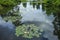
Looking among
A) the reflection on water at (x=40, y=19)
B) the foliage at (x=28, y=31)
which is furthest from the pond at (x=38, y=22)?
the foliage at (x=28, y=31)

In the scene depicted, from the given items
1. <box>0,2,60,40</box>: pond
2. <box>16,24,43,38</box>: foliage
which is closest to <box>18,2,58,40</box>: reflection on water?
<box>0,2,60,40</box>: pond

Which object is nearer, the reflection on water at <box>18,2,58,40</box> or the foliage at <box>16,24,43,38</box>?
the foliage at <box>16,24,43,38</box>

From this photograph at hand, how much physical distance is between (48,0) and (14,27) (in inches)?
257

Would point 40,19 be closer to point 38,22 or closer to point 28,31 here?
point 38,22

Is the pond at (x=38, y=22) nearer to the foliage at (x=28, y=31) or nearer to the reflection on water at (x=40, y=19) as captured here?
the reflection on water at (x=40, y=19)

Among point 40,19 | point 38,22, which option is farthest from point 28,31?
point 40,19

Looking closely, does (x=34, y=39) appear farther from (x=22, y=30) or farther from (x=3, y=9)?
(x=3, y=9)

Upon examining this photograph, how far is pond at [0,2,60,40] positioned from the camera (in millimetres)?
10867

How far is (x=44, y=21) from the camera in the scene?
1330cm

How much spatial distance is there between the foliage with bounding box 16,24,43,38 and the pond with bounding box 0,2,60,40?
0.89 ft

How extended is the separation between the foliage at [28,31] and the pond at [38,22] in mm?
272

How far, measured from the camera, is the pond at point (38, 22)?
35.7ft

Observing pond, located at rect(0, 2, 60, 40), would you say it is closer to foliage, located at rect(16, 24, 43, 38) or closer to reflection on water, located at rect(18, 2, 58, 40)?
reflection on water, located at rect(18, 2, 58, 40)

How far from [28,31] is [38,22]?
73.5 inches
